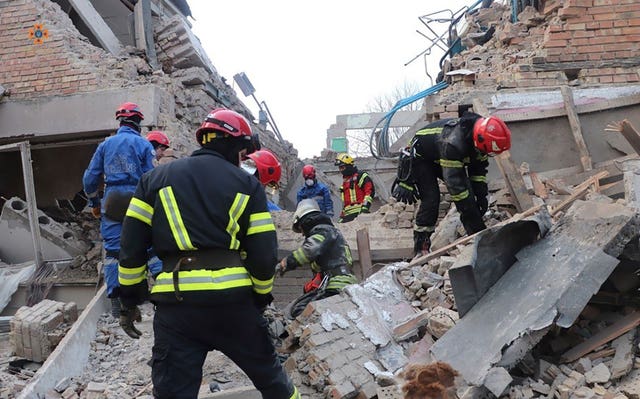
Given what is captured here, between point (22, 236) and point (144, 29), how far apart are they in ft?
12.0

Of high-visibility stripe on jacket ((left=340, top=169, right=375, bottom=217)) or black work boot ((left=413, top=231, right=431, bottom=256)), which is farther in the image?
high-visibility stripe on jacket ((left=340, top=169, right=375, bottom=217))

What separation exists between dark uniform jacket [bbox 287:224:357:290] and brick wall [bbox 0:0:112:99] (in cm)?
374

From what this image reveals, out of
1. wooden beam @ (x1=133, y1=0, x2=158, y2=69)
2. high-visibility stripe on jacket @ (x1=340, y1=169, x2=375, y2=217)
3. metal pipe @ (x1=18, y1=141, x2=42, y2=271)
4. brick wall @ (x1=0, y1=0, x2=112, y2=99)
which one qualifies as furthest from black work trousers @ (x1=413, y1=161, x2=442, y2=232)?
wooden beam @ (x1=133, y1=0, x2=158, y2=69)

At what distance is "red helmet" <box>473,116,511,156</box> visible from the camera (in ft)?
16.0

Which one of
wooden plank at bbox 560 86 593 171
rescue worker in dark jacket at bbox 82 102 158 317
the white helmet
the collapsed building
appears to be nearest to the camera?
the collapsed building

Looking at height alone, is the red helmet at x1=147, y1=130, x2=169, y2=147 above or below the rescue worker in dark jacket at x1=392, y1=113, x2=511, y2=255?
above

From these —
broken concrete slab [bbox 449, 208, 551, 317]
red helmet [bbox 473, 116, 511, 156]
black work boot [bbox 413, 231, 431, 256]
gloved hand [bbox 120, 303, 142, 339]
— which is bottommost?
black work boot [bbox 413, 231, 431, 256]

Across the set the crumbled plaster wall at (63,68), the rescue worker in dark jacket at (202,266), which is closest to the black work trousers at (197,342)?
the rescue worker in dark jacket at (202,266)

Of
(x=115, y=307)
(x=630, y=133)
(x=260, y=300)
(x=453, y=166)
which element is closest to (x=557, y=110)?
(x=630, y=133)

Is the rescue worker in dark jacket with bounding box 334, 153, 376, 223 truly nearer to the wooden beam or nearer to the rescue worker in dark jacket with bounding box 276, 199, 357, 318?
the wooden beam

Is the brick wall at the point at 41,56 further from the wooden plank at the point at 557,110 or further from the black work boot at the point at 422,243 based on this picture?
the wooden plank at the point at 557,110

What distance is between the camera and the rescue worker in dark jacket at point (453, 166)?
4.96 meters

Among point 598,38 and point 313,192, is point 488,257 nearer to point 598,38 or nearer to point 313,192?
point 598,38

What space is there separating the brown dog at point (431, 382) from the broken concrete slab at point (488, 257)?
55 cm
